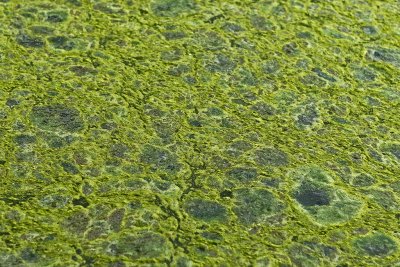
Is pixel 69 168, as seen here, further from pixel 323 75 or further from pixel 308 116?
pixel 323 75

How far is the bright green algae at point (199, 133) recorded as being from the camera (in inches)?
69.0

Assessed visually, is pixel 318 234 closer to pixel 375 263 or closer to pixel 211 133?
pixel 375 263

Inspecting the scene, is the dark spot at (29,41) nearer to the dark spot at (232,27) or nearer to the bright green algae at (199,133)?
the bright green algae at (199,133)

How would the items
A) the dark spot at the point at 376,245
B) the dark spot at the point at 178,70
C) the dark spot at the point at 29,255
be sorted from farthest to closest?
the dark spot at the point at 178,70, the dark spot at the point at 376,245, the dark spot at the point at 29,255

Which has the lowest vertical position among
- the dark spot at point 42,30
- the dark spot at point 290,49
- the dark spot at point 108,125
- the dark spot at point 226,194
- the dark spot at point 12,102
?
the dark spot at point 226,194

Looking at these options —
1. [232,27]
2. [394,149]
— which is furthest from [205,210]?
[232,27]

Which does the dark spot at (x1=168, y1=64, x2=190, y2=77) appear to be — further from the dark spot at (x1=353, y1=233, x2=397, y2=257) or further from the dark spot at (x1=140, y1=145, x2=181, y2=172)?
the dark spot at (x1=353, y1=233, x2=397, y2=257)

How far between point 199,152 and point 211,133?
9 cm

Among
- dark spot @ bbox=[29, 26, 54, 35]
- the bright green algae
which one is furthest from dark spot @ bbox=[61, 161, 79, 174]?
dark spot @ bbox=[29, 26, 54, 35]

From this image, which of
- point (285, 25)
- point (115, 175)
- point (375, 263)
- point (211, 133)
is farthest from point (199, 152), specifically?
point (285, 25)

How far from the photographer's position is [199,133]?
81.0 inches

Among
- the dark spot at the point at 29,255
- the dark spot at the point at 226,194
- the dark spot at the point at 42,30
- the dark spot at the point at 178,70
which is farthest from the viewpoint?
the dark spot at the point at 42,30

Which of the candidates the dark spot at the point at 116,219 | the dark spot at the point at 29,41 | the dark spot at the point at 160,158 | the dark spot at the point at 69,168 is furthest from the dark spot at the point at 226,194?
the dark spot at the point at 29,41

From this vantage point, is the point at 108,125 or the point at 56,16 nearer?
the point at 108,125
